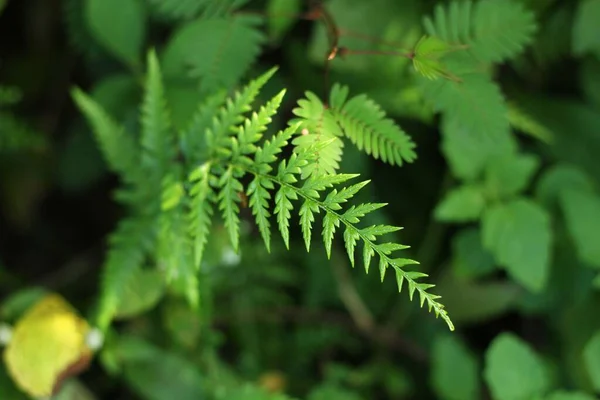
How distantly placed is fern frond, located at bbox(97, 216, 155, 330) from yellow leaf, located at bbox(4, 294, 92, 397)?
0.18 meters

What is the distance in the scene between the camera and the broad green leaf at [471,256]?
2.03 m

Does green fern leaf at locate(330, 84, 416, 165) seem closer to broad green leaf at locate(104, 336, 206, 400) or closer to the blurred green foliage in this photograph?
the blurred green foliage

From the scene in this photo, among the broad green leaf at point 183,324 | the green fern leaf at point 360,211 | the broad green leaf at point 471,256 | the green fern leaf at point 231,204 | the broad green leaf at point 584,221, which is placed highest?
the green fern leaf at point 360,211

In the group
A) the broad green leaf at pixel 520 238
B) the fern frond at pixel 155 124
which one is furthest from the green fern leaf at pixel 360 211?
the broad green leaf at pixel 520 238

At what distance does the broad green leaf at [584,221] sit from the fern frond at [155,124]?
43.9 inches

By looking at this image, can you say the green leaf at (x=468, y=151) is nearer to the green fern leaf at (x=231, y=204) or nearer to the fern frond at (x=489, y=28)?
the fern frond at (x=489, y=28)

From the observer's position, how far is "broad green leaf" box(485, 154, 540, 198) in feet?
6.33

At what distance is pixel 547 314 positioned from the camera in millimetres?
2322

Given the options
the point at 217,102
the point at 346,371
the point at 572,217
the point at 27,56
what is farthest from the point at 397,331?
the point at 27,56

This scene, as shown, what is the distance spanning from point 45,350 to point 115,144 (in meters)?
0.60

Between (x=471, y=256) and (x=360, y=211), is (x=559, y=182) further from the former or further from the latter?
(x=360, y=211)

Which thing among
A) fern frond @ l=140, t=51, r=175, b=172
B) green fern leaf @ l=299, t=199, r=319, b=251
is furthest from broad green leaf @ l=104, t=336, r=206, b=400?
green fern leaf @ l=299, t=199, r=319, b=251

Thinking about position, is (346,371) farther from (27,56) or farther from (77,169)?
(27,56)

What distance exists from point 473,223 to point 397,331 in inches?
20.0
